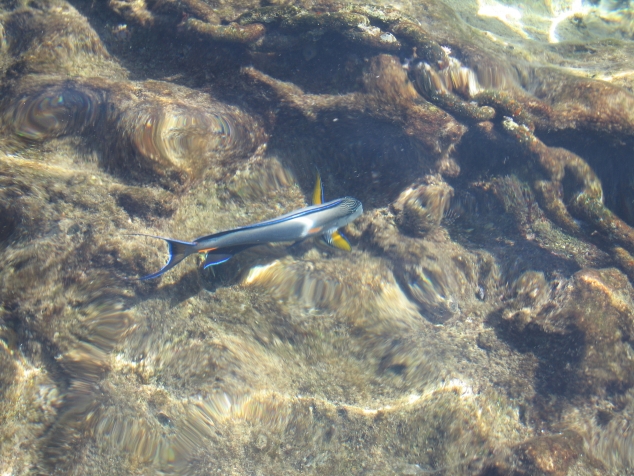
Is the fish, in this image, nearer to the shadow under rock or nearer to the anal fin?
the anal fin

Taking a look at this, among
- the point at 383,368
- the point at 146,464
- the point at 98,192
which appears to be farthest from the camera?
the point at 383,368

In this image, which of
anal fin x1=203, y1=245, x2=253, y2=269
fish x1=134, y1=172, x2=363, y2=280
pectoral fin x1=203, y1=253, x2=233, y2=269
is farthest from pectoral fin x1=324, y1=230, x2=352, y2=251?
pectoral fin x1=203, y1=253, x2=233, y2=269

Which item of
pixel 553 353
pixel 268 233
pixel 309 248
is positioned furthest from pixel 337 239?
pixel 553 353

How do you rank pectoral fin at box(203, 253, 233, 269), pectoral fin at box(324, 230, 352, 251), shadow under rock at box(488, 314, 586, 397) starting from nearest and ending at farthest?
pectoral fin at box(203, 253, 233, 269) < shadow under rock at box(488, 314, 586, 397) < pectoral fin at box(324, 230, 352, 251)

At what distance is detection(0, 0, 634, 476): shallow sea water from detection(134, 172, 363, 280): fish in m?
0.50

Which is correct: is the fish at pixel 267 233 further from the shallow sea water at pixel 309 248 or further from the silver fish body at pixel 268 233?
the shallow sea water at pixel 309 248

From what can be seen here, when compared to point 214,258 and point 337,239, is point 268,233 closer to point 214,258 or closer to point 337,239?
point 214,258

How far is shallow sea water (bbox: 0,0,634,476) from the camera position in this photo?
2.94m

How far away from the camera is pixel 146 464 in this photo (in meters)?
2.79

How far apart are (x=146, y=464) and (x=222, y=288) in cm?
151

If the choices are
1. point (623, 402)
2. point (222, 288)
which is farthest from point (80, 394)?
point (623, 402)

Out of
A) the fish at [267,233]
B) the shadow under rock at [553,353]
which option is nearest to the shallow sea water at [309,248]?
the shadow under rock at [553,353]

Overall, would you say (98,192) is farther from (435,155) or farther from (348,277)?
(435,155)

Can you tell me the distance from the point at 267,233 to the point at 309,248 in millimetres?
1058
